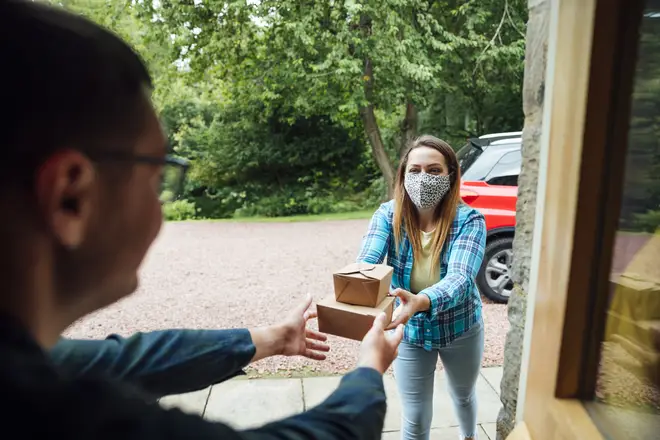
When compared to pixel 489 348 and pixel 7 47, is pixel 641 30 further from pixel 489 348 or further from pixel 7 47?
pixel 489 348

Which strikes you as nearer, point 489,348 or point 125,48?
point 125,48

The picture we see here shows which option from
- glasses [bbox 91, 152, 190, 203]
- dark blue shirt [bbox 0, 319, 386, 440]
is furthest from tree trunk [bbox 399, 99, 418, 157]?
dark blue shirt [bbox 0, 319, 386, 440]

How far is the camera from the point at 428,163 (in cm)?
251

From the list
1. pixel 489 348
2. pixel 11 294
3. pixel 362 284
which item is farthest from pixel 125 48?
pixel 489 348

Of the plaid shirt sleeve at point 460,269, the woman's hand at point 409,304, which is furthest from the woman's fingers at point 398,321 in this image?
the plaid shirt sleeve at point 460,269

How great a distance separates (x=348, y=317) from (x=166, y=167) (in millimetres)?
1132

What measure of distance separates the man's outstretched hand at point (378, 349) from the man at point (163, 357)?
0.36m

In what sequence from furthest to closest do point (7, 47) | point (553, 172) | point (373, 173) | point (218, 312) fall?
1. point (373, 173)
2. point (218, 312)
3. point (553, 172)
4. point (7, 47)

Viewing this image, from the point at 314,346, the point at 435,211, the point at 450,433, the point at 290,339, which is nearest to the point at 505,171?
the point at 450,433

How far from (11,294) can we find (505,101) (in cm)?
1507

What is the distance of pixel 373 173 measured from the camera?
15.9m

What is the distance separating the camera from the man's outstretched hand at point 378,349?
3.97 feet

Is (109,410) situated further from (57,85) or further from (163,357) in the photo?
(163,357)

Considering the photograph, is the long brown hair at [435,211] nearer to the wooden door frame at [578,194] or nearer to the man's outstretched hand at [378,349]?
the wooden door frame at [578,194]
